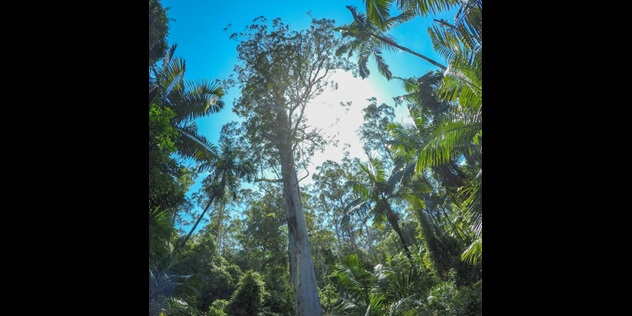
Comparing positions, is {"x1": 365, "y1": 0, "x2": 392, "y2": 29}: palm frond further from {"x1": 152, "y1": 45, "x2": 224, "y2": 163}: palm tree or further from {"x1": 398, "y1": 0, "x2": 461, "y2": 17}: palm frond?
{"x1": 152, "y1": 45, "x2": 224, "y2": 163}: palm tree

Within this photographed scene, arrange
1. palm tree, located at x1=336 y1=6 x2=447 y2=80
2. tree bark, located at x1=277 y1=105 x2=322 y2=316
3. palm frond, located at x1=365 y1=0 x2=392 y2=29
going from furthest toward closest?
palm tree, located at x1=336 y1=6 x2=447 y2=80
tree bark, located at x1=277 y1=105 x2=322 y2=316
palm frond, located at x1=365 y1=0 x2=392 y2=29

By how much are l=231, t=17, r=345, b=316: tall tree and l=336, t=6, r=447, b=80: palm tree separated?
382 mm

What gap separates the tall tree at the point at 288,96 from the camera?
7.83 meters

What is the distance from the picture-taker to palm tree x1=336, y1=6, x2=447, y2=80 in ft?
24.8

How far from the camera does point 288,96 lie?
8242 millimetres

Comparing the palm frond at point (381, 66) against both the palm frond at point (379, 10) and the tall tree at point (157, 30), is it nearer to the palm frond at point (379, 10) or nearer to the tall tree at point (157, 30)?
the palm frond at point (379, 10)

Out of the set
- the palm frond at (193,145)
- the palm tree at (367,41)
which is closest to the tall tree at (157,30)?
the palm frond at (193,145)

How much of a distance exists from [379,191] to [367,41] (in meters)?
3.46

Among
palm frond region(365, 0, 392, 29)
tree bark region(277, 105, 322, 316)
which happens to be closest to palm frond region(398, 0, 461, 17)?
palm frond region(365, 0, 392, 29)

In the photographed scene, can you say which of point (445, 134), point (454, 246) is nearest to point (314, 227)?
point (454, 246)

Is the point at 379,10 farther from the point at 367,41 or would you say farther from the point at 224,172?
the point at 224,172

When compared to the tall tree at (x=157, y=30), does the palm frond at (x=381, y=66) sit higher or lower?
lower

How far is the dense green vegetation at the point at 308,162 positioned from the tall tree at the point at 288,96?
0.02 metres
